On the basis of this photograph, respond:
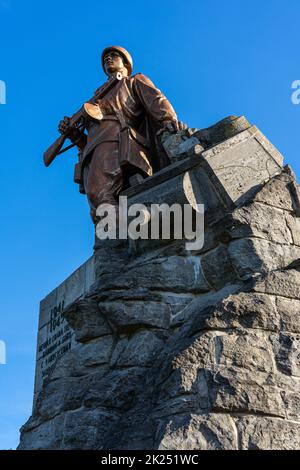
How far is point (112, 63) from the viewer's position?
7.86 metres

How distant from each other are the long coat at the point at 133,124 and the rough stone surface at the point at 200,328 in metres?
0.67

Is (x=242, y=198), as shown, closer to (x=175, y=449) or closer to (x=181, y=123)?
(x=181, y=123)

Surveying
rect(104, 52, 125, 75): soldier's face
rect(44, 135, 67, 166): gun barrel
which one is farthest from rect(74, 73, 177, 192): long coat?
rect(104, 52, 125, 75): soldier's face

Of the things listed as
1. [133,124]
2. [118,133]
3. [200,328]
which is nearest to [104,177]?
[118,133]

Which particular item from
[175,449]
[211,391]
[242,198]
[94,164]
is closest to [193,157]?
[242,198]

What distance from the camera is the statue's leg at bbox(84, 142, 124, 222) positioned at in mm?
6656

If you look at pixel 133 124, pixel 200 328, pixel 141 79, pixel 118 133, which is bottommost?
pixel 200 328

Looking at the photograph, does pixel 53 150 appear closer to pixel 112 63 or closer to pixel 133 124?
pixel 133 124

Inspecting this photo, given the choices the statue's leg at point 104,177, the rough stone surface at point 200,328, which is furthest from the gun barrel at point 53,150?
the rough stone surface at point 200,328

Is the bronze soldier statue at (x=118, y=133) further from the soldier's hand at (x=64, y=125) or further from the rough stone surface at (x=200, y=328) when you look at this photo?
the rough stone surface at (x=200, y=328)

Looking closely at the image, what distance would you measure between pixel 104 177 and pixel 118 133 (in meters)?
0.53

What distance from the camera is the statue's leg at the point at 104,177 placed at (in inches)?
262

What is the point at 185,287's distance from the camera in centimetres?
527

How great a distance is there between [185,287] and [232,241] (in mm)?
486
